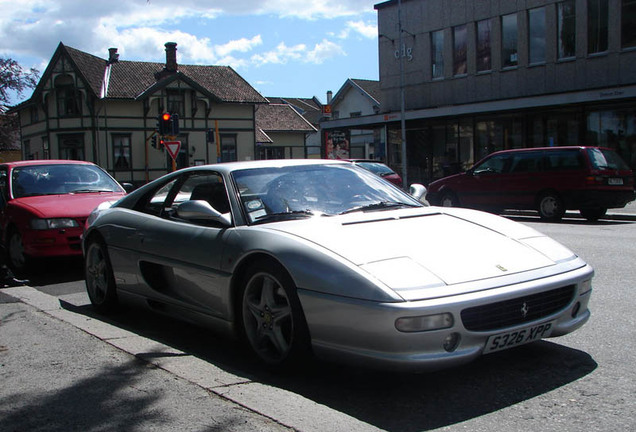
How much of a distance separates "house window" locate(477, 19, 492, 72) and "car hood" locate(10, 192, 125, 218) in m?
24.1

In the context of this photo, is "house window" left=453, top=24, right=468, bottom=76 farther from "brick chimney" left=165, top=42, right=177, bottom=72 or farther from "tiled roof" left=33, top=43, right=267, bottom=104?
"brick chimney" left=165, top=42, right=177, bottom=72

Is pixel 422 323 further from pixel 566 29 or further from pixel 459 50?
pixel 459 50

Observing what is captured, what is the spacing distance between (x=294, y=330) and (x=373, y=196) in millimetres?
1485

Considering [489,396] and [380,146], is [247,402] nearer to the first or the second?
[489,396]

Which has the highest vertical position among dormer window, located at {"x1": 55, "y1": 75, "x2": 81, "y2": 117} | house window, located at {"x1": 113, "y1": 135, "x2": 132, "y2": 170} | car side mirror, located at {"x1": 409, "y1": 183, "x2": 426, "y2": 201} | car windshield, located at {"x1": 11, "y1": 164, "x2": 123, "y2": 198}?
dormer window, located at {"x1": 55, "y1": 75, "x2": 81, "y2": 117}

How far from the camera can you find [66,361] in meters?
4.32

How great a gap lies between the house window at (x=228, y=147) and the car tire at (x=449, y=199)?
115 feet

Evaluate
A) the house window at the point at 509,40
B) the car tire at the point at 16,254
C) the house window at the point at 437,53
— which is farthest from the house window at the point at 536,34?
the car tire at the point at 16,254

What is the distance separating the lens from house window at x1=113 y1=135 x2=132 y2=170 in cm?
4838

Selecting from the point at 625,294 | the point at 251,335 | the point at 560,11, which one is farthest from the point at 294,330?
the point at 560,11

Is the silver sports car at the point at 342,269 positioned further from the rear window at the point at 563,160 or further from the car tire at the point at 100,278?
the rear window at the point at 563,160

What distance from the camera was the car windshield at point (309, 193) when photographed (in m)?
4.65

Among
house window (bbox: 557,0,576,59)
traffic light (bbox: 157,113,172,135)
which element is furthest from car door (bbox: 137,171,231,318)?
house window (bbox: 557,0,576,59)

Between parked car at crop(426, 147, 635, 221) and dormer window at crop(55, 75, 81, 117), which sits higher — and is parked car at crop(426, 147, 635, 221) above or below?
below
